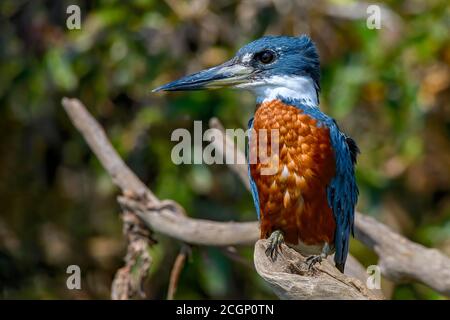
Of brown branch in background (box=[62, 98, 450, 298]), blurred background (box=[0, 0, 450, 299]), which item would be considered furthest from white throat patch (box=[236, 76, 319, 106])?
blurred background (box=[0, 0, 450, 299])

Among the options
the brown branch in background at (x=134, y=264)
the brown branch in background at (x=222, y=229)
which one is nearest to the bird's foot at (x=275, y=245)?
the brown branch in background at (x=222, y=229)

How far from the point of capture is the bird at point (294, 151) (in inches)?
133

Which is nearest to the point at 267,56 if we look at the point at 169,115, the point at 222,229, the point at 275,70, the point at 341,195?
the point at 275,70

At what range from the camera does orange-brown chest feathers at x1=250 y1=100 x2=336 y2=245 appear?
3.38 meters

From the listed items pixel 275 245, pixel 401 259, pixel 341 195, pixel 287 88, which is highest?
pixel 287 88

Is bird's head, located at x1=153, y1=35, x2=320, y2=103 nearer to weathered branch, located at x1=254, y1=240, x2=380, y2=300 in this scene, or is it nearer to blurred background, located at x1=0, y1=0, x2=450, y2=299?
weathered branch, located at x1=254, y1=240, x2=380, y2=300

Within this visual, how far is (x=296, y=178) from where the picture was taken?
11.1 feet

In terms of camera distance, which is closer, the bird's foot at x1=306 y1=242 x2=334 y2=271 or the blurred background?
the bird's foot at x1=306 y1=242 x2=334 y2=271

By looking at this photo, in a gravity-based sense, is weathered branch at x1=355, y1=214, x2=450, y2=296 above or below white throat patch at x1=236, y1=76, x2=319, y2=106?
below

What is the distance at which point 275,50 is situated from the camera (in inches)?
142

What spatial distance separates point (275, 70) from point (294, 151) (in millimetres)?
366

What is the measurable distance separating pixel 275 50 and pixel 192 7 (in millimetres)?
1574

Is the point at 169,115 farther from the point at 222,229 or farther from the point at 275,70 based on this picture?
the point at 275,70
